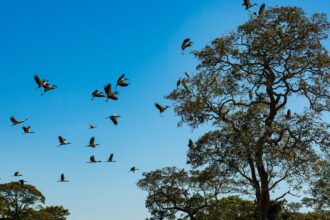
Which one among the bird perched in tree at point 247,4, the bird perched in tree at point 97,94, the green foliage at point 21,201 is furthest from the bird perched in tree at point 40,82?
the green foliage at point 21,201

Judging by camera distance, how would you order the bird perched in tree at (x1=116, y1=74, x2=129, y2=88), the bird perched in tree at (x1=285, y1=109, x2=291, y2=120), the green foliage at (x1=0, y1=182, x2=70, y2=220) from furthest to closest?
the green foliage at (x1=0, y1=182, x2=70, y2=220)
the bird perched in tree at (x1=285, y1=109, x2=291, y2=120)
the bird perched in tree at (x1=116, y1=74, x2=129, y2=88)

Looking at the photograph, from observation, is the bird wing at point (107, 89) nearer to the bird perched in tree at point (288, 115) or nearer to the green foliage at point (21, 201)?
the bird perched in tree at point (288, 115)

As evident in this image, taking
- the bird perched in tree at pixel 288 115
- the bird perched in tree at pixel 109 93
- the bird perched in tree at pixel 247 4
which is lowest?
the bird perched in tree at pixel 109 93

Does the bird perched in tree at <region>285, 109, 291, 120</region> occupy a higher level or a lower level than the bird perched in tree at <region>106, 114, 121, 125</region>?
higher

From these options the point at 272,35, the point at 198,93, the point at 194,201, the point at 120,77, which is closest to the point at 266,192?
the point at 198,93

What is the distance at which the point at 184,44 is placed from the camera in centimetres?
1944

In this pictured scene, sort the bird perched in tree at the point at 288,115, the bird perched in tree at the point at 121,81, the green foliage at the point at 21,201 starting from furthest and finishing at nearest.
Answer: the green foliage at the point at 21,201 → the bird perched in tree at the point at 288,115 → the bird perched in tree at the point at 121,81

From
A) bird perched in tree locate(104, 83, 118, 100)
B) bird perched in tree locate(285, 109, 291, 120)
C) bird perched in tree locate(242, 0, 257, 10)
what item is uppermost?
bird perched in tree locate(242, 0, 257, 10)

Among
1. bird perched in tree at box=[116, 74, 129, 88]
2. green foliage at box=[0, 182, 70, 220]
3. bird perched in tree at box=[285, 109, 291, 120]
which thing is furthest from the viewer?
green foliage at box=[0, 182, 70, 220]

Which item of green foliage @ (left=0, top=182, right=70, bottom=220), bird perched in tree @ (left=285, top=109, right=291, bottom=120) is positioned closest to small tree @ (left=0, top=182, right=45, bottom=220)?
green foliage @ (left=0, top=182, right=70, bottom=220)

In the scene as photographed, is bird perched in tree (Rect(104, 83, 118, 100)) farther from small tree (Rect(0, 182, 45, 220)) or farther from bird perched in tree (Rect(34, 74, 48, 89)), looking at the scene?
small tree (Rect(0, 182, 45, 220))

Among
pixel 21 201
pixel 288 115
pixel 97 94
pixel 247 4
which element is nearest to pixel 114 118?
pixel 97 94

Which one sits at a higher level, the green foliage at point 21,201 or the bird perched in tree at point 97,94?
the green foliage at point 21,201

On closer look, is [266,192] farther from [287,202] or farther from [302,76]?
[302,76]
